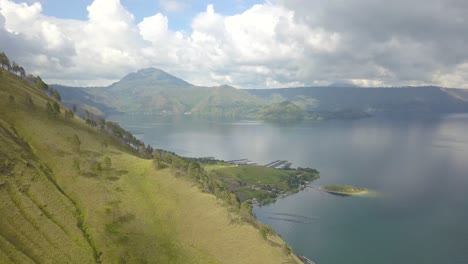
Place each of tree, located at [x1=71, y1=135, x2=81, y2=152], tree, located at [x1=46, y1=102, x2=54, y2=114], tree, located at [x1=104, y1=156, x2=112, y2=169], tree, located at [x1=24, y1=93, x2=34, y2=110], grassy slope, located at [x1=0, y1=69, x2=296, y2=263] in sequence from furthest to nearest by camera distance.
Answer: tree, located at [x1=46, y1=102, x2=54, y2=114] < tree, located at [x1=24, y1=93, x2=34, y2=110] < tree, located at [x1=71, y1=135, x2=81, y2=152] < tree, located at [x1=104, y1=156, x2=112, y2=169] < grassy slope, located at [x1=0, y1=69, x2=296, y2=263]

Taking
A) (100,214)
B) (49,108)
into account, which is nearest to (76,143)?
(49,108)

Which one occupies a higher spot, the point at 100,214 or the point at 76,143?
the point at 76,143

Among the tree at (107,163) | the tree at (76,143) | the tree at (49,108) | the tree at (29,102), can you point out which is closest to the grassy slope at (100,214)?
the tree at (76,143)

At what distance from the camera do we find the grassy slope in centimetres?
9956

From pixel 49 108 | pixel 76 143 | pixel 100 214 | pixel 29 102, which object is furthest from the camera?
pixel 49 108

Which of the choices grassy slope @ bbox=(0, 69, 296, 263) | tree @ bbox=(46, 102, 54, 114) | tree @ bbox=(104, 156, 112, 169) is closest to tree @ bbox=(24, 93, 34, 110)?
tree @ bbox=(46, 102, 54, 114)

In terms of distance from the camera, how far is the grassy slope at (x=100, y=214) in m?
99.6

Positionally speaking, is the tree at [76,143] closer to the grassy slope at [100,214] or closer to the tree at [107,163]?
the grassy slope at [100,214]

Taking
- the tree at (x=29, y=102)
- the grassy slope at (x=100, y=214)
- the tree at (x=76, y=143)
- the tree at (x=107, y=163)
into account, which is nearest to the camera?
the grassy slope at (x=100, y=214)

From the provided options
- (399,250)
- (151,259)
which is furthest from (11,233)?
(399,250)

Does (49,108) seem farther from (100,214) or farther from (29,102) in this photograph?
(100,214)

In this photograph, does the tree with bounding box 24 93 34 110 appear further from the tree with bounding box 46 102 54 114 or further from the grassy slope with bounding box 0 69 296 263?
the grassy slope with bounding box 0 69 296 263

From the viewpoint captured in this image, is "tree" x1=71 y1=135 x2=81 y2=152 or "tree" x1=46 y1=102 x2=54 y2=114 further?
"tree" x1=46 y1=102 x2=54 y2=114

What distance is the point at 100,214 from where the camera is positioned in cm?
11725
